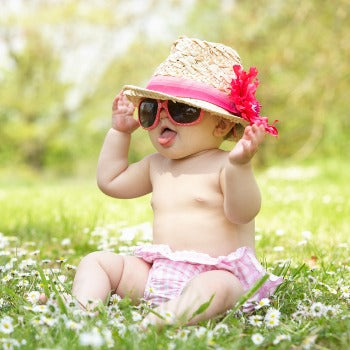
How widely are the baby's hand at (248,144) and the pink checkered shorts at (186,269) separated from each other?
0.43 m

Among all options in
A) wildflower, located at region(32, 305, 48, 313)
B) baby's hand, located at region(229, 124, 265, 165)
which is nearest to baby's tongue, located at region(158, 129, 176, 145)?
baby's hand, located at region(229, 124, 265, 165)

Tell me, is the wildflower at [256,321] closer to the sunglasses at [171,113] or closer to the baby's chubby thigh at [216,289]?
the baby's chubby thigh at [216,289]

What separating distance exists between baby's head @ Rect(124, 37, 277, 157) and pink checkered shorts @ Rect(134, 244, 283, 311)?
0.48 metres

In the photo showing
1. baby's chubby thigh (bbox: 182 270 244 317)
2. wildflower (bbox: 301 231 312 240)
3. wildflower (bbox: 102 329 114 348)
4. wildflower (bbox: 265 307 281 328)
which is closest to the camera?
Result: wildflower (bbox: 102 329 114 348)

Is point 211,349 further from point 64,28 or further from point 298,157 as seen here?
point 64,28

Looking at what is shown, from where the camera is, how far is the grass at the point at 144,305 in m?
1.90

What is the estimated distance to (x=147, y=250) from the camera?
264 centimetres

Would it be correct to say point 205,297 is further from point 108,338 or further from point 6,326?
point 6,326

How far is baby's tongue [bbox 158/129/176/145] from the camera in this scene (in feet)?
8.70

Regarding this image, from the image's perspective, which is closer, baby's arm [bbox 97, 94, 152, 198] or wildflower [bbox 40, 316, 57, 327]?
wildflower [bbox 40, 316, 57, 327]

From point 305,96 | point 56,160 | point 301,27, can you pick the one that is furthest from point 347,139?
point 56,160

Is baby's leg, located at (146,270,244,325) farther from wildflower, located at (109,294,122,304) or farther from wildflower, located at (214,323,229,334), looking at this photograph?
wildflower, located at (109,294,122,304)

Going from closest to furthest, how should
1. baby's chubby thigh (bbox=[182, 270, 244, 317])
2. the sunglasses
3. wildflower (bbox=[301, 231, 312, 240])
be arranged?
1. baby's chubby thigh (bbox=[182, 270, 244, 317])
2. the sunglasses
3. wildflower (bbox=[301, 231, 312, 240])

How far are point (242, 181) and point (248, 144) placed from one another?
0.16 meters
